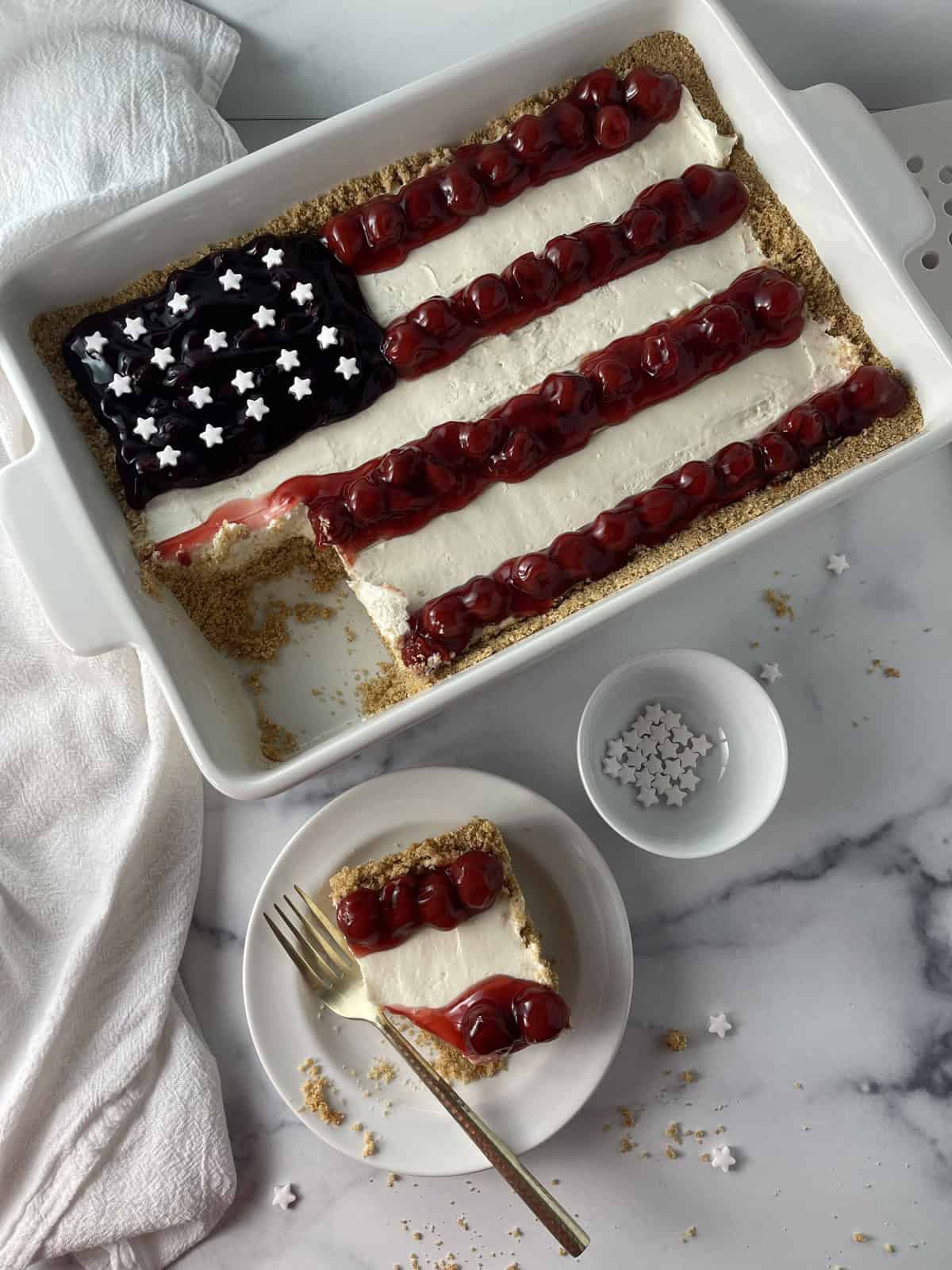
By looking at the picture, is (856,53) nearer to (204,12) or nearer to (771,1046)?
(204,12)

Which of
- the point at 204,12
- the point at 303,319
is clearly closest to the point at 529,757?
the point at 303,319

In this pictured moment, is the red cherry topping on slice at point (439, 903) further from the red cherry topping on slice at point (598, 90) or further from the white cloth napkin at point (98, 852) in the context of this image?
the red cherry topping on slice at point (598, 90)

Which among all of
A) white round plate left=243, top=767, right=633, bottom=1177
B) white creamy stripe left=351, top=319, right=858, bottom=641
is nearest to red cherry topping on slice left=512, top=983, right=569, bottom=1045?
white round plate left=243, top=767, right=633, bottom=1177

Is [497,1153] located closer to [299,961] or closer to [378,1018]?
[378,1018]

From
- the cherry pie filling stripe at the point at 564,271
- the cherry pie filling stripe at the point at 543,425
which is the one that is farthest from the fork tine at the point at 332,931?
the cherry pie filling stripe at the point at 564,271

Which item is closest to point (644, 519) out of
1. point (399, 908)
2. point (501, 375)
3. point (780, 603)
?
point (501, 375)
